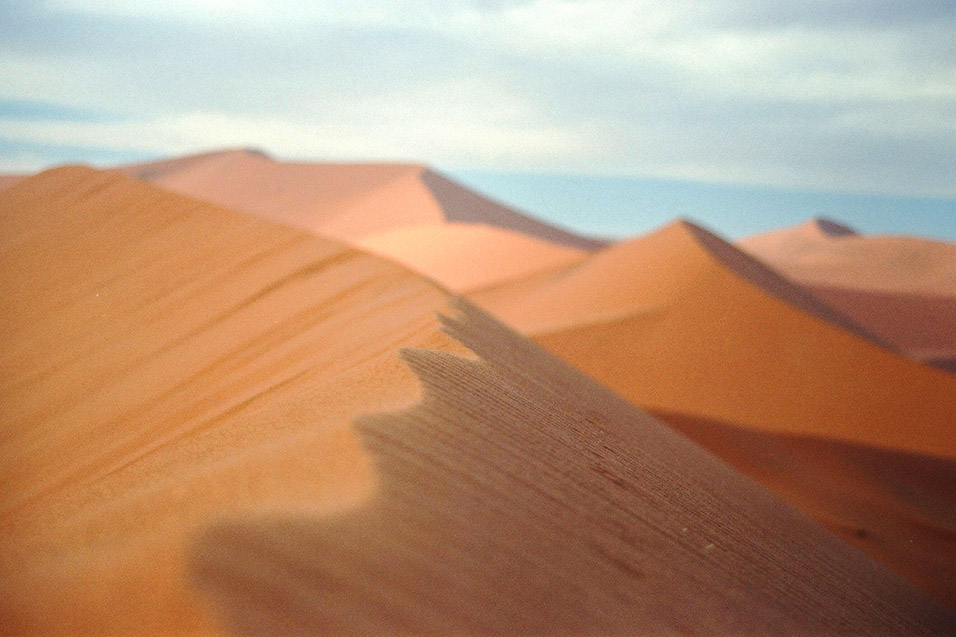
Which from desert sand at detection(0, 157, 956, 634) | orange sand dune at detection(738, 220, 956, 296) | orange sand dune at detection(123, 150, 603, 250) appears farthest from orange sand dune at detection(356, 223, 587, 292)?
orange sand dune at detection(738, 220, 956, 296)

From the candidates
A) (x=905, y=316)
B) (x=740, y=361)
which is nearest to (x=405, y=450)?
(x=740, y=361)

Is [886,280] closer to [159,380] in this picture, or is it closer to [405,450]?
[159,380]

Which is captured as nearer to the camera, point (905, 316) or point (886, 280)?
point (905, 316)

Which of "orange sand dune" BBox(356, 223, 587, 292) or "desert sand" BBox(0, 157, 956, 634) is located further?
"orange sand dune" BBox(356, 223, 587, 292)

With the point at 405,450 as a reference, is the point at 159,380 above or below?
below

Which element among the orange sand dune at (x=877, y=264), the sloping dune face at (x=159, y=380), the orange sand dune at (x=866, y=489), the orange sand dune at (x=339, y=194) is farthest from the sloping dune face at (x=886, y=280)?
the sloping dune face at (x=159, y=380)

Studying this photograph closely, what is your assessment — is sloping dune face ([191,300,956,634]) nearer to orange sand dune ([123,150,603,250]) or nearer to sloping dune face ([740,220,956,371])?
sloping dune face ([740,220,956,371])

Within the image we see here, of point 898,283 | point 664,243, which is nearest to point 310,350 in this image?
point 664,243

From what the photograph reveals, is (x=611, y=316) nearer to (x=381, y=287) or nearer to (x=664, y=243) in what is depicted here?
(x=664, y=243)
